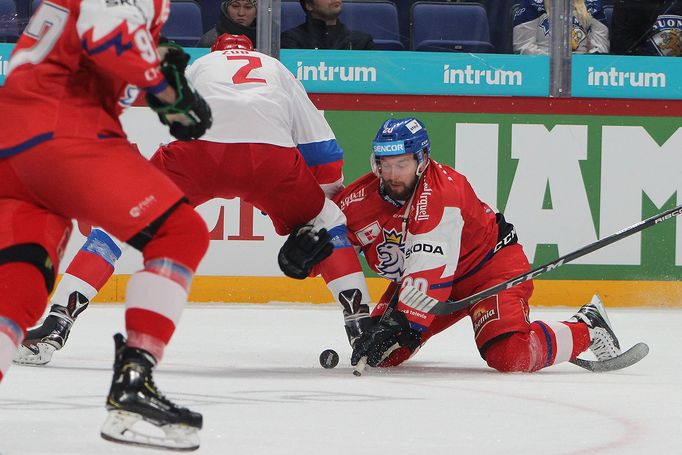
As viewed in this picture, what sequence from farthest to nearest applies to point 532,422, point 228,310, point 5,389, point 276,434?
point 228,310 < point 5,389 < point 532,422 < point 276,434

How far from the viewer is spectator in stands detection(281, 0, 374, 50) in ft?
20.8

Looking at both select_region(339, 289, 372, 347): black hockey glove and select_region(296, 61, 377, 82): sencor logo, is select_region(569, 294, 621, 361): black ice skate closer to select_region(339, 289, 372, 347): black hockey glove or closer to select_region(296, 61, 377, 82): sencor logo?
select_region(339, 289, 372, 347): black hockey glove

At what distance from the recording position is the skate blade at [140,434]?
2.41 metres

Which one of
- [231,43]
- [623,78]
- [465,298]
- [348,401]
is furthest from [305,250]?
[623,78]

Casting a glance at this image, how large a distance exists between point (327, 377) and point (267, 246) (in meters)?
2.46

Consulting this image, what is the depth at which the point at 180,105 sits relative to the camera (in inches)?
104

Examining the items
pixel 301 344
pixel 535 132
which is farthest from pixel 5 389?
pixel 535 132

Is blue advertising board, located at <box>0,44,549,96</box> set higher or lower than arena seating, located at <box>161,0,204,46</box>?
lower

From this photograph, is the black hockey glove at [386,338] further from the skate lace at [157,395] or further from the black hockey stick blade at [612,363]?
the skate lace at [157,395]

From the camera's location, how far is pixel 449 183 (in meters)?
4.17

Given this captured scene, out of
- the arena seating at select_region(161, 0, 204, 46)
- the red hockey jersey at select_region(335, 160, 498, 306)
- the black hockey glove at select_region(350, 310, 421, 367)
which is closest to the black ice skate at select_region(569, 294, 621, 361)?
the red hockey jersey at select_region(335, 160, 498, 306)

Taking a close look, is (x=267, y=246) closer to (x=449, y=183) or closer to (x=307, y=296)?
(x=307, y=296)

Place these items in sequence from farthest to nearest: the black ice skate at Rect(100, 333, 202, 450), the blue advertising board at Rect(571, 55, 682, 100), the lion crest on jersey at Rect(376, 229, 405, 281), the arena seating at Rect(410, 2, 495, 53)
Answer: the blue advertising board at Rect(571, 55, 682, 100) → the arena seating at Rect(410, 2, 495, 53) → the lion crest on jersey at Rect(376, 229, 405, 281) → the black ice skate at Rect(100, 333, 202, 450)

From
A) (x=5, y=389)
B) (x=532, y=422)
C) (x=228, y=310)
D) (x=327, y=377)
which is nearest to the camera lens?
(x=532, y=422)
